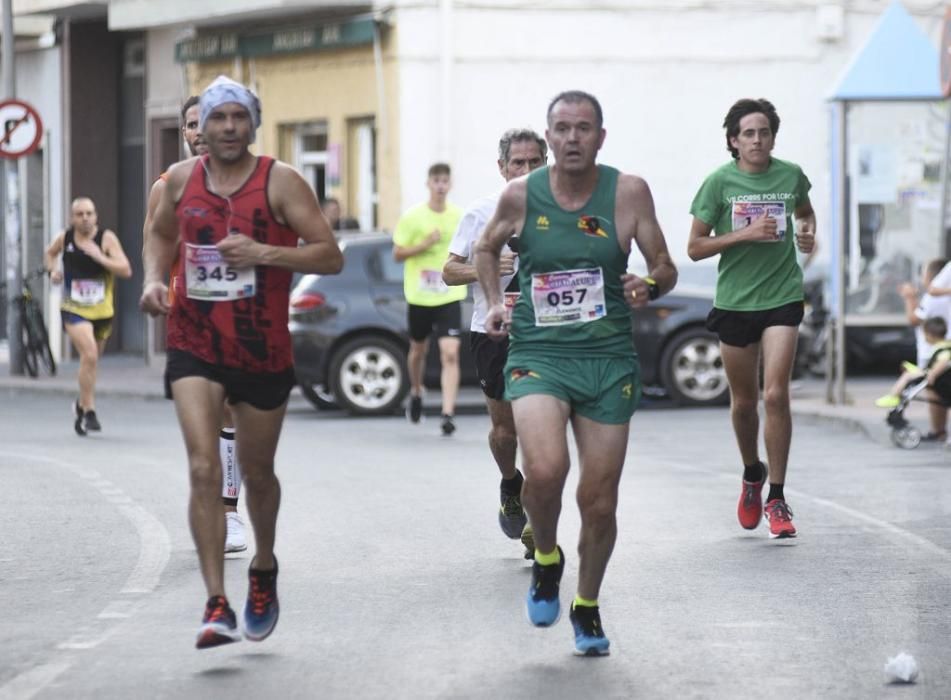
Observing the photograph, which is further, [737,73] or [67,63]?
[67,63]

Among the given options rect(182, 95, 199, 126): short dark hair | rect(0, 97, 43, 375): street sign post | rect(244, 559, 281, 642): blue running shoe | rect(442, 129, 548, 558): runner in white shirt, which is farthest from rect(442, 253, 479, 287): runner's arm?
rect(0, 97, 43, 375): street sign post

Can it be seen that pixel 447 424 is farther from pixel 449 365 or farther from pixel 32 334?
pixel 32 334

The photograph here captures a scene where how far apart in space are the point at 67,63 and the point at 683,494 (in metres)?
22.8

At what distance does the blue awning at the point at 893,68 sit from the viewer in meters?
20.0

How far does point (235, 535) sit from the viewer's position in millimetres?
9898

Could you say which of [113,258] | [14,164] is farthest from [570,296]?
[14,164]

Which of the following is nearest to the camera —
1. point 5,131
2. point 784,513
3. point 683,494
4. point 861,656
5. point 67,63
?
point 861,656

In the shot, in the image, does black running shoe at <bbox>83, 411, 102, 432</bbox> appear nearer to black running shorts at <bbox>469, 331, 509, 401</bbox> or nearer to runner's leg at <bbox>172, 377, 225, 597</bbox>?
black running shorts at <bbox>469, 331, 509, 401</bbox>

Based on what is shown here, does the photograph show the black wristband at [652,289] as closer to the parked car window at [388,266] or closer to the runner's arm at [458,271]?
the runner's arm at [458,271]

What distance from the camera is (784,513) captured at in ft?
33.9

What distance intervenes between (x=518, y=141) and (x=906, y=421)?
7.67 meters

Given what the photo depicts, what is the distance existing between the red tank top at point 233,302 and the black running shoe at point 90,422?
35.3 feet

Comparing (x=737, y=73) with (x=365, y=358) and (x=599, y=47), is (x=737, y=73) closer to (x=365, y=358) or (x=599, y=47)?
(x=599, y=47)

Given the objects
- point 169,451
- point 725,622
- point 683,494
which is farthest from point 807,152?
point 725,622
